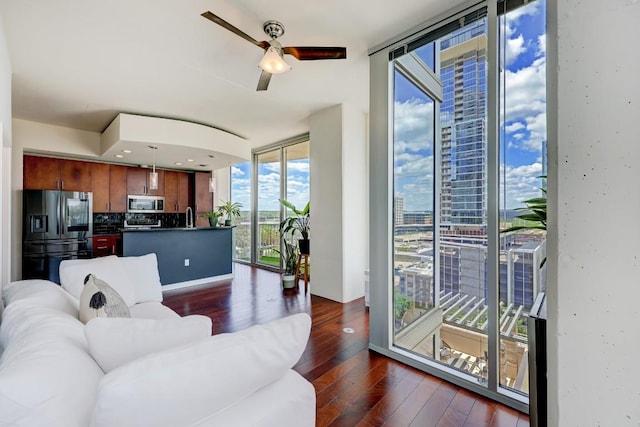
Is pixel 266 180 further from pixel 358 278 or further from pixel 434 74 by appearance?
pixel 434 74

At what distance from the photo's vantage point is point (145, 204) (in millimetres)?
5953

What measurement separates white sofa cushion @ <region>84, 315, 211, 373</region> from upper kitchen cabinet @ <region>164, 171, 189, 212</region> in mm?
5941

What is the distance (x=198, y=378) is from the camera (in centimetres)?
80

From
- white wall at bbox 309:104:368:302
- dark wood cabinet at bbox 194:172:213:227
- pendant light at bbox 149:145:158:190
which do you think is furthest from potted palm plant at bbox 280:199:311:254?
dark wood cabinet at bbox 194:172:213:227

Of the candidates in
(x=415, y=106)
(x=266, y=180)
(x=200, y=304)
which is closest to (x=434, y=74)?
(x=415, y=106)

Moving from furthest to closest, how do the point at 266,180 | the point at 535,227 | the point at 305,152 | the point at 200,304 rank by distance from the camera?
the point at 266,180, the point at 305,152, the point at 200,304, the point at 535,227

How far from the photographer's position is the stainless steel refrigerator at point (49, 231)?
4.32 meters

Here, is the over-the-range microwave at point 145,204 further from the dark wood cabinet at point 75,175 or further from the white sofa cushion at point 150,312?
the white sofa cushion at point 150,312

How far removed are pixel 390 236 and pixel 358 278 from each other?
176 cm

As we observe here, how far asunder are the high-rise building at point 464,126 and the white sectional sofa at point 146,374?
163 cm

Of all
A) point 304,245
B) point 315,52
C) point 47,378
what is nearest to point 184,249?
point 304,245

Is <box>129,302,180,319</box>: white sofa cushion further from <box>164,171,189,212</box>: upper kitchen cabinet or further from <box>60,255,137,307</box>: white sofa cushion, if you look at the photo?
<box>164,171,189,212</box>: upper kitchen cabinet

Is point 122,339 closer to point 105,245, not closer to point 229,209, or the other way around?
point 229,209

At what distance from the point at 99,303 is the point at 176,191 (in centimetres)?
557
